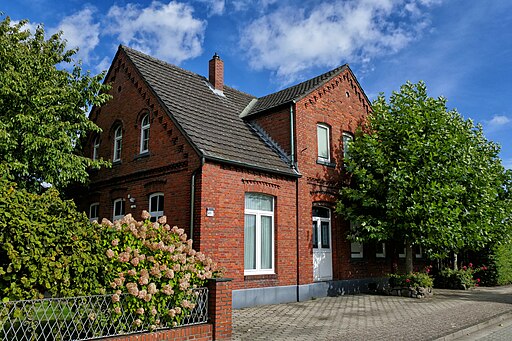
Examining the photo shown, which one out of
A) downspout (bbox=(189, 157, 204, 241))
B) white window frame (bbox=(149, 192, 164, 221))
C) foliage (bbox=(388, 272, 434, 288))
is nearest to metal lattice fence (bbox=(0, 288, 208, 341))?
downspout (bbox=(189, 157, 204, 241))

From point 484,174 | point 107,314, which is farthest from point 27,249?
point 484,174

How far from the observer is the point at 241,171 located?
40.5ft

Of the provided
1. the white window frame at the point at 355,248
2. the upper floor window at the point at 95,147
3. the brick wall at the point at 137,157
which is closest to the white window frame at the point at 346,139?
the white window frame at the point at 355,248

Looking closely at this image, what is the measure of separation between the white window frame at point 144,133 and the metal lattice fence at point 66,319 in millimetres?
8600

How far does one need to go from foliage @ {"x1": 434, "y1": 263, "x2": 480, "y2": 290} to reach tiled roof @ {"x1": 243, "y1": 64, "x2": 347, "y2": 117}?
387 inches

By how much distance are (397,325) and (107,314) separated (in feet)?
20.1

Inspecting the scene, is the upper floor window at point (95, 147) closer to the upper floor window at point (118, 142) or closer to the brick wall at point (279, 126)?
the upper floor window at point (118, 142)

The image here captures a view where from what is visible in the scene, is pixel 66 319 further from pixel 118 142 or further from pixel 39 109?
pixel 118 142

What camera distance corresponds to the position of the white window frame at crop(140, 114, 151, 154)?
1453cm

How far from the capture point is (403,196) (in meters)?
13.4

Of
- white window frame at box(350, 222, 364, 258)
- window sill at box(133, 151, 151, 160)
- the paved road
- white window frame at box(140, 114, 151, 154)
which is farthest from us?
white window frame at box(350, 222, 364, 258)

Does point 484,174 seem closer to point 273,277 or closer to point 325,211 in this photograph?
point 325,211

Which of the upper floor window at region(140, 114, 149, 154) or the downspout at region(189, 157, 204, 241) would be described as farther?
the upper floor window at region(140, 114, 149, 154)

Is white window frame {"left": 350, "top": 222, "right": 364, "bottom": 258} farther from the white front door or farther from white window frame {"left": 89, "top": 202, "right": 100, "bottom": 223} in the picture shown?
white window frame {"left": 89, "top": 202, "right": 100, "bottom": 223}
